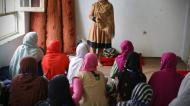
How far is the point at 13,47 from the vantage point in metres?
5.09

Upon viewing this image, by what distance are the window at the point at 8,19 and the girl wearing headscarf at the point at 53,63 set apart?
1.36 metres

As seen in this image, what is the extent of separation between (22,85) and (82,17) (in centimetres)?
398

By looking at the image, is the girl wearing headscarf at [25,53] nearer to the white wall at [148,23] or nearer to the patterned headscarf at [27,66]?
the patterned headscarf at [27,66]

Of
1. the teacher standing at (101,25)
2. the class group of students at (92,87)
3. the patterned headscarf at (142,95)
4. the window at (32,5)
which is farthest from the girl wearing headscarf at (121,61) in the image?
the window at (32,5)

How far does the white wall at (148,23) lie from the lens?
657cm

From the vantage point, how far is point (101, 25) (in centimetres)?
578

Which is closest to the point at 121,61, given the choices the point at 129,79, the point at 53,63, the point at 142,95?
the point at 129,79

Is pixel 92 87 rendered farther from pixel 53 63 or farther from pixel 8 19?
pixel 8 19

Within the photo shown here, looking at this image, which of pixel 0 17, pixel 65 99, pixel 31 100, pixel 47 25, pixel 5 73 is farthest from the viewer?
pixel 47 25

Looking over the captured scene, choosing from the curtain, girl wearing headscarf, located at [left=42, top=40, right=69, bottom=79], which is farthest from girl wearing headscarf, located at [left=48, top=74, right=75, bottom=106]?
the curtain

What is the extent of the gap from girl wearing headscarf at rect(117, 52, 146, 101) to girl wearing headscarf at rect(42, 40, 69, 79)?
3.27ft

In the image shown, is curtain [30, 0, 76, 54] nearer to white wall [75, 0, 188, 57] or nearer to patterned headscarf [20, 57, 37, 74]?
white wall [75, 0, 188, 57]

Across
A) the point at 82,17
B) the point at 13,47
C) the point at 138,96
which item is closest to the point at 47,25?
the point at 82,17

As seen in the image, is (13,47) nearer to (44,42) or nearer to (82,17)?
(44,42)
